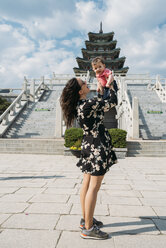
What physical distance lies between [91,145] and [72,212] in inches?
51.3

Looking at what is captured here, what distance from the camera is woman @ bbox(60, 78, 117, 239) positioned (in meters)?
2.17

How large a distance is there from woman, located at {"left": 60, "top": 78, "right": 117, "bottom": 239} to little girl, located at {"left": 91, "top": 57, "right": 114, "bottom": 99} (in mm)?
78

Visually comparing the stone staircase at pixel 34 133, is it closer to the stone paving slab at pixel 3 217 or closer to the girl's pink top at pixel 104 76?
the stone paving slab at pixel 3 217

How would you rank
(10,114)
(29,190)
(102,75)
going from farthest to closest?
(10,114) < (29,190) < (102,75)

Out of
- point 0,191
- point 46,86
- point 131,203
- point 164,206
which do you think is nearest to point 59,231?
point 131,203

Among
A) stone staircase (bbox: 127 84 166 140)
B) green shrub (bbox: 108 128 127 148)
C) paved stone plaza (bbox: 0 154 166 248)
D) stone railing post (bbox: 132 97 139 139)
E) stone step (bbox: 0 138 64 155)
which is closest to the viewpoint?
paved stone plaza (bbox: 0 154 166 248)

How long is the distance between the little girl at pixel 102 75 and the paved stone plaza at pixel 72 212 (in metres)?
1.70

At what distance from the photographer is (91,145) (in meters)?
2.23

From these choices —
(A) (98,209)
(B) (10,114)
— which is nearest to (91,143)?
(A) (98,209)

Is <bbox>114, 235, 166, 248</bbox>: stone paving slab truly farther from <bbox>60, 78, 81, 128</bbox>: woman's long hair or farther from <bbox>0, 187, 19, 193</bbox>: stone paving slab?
<bbox>0, 187, 19, 193</bbox>: stone paving slab

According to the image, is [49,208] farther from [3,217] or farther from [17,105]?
[17,105]

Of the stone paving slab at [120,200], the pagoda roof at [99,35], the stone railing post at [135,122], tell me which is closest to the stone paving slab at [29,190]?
the stone paving slab at [120,200]

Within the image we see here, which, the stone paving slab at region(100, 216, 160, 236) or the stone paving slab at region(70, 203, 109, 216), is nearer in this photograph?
the stone paving slab at region(100, 216, 160, 236)

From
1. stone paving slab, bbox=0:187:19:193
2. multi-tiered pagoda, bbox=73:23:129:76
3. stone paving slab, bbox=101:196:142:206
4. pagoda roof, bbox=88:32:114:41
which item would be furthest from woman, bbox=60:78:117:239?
pagoda roof, bbox=88:32:114:41
